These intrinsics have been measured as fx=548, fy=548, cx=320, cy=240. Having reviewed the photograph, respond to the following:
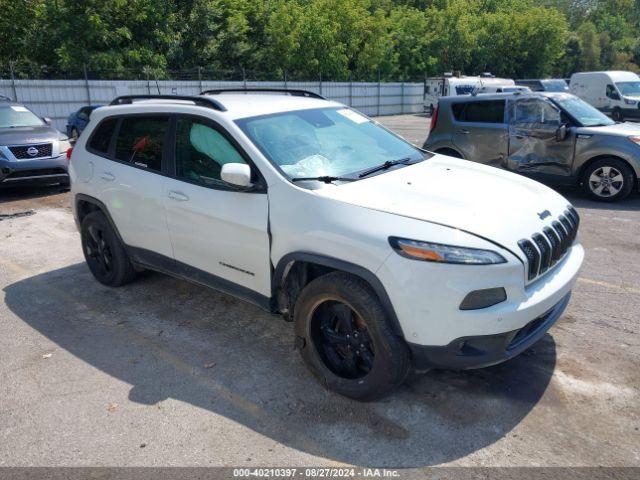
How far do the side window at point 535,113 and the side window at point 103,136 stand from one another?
21.0 feet

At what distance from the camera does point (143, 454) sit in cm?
295

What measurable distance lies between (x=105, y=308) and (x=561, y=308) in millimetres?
3706

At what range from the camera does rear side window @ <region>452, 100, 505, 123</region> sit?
29.7 ft

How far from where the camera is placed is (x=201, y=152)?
4.12 m

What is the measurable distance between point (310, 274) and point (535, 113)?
21.6 ft

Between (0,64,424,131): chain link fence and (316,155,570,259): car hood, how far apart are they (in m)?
10.8

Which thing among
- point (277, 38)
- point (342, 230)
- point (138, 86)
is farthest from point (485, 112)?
point (277, 38)

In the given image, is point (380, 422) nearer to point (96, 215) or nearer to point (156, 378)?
point (156, 378)

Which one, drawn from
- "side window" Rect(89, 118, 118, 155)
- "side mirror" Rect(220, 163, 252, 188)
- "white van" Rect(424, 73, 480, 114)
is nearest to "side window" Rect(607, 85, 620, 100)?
"white van" Rect(424, 73, 480, 114)

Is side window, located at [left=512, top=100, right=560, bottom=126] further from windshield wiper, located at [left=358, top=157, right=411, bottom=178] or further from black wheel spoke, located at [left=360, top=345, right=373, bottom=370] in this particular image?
black wheel spoke, located at [left=360, top=345, right=373, bottom=370]

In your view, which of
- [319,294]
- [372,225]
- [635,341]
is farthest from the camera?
[635,341]

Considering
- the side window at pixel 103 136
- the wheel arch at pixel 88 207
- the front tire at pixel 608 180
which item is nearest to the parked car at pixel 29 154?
the wheel arch at pixel 88 207

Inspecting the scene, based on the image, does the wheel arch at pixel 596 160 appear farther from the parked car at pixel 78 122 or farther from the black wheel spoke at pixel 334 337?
the parked car at pixel 78 122

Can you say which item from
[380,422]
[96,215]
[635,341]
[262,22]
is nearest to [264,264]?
[380,422]
